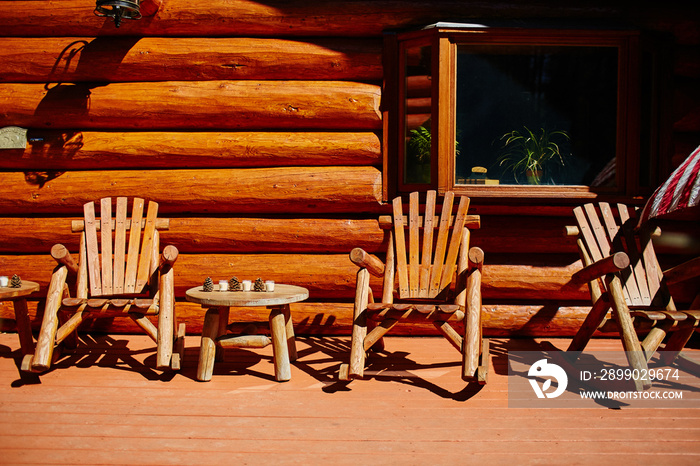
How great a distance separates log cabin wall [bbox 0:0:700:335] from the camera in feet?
14.8

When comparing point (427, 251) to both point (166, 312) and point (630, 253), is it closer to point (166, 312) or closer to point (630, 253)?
point (630, 253)

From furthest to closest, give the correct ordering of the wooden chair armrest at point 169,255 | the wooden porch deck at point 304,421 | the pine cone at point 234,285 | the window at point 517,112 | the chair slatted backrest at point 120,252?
the window at point 517,112 < the chair slatted backrest at point 120,252 < the pine cone at point 234,285 < the wooden chair armrest at point 169,255 < the wooden porch deck at point 304,421

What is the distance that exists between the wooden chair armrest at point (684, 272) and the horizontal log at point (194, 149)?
7.01ft

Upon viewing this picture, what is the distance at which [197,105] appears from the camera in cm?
454

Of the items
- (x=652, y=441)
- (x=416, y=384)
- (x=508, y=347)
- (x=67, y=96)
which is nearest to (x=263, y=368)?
(x=416, y=384)

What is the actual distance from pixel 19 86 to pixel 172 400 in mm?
2967

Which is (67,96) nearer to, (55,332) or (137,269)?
(137,269)

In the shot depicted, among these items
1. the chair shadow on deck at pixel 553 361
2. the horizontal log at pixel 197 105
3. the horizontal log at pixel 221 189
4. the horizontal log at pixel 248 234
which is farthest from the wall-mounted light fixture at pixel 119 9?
the chair shadow on deck at pixel 553 361

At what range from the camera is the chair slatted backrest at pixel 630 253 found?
3820mm

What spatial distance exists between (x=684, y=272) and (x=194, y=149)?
3.48 m

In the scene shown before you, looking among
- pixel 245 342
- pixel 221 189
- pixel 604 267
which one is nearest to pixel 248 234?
pixel 221 189

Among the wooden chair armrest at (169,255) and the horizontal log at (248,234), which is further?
Result: the horizontal log at (248,234)

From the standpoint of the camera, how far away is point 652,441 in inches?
104
